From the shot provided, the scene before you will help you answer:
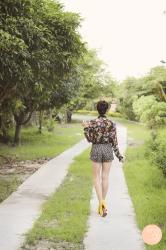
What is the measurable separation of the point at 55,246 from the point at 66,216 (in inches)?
88.1

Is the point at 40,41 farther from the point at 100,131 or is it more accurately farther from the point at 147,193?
the point at 100,131

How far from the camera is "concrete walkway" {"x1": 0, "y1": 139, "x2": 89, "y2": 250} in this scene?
8.65 meters

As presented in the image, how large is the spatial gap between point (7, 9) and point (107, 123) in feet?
25.2

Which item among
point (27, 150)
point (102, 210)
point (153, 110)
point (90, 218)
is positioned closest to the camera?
point (90, 218)

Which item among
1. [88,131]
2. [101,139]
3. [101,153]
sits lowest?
[101,153]

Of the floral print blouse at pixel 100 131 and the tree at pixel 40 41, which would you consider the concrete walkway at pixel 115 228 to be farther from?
the tree at pixel 40 41

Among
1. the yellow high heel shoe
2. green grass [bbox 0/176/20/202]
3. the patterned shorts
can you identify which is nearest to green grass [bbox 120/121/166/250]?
the yellow high heel shoe

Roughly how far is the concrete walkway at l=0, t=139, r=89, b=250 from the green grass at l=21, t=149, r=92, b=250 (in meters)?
0.17

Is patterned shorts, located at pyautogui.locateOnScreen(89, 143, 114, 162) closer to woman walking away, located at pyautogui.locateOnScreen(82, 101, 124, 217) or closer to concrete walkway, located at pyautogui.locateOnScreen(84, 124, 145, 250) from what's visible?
woman walking away, located at pyautogui.locateOnScreen(82, 101, 124, 217)

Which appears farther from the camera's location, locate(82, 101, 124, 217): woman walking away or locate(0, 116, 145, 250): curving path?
locate(82, 101, 124, 217): woman walking away

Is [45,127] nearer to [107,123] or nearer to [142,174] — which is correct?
[142,174]

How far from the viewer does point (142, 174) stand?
17.6 metres

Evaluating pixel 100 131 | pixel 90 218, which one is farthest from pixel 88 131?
pixel 90 218

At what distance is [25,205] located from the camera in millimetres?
11609
